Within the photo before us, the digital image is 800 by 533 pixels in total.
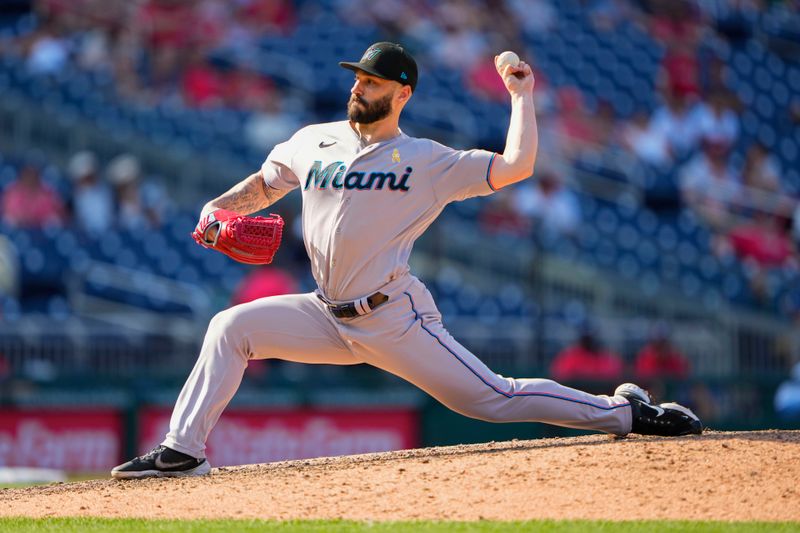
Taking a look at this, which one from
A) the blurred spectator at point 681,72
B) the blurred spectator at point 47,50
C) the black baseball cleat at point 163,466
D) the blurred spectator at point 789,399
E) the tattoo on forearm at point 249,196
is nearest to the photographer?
the black baseball cleat at point 163,466

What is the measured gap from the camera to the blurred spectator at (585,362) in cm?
1046

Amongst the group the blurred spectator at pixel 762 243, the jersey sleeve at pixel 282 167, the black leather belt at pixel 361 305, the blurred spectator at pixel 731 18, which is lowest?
the blurred spectator at pixel 762 243

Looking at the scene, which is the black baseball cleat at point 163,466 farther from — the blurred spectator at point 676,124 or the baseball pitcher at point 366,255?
the blurred spectator at point 676,124

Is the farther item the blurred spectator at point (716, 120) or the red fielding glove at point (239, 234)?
the blurred spectator at point (716, 120)

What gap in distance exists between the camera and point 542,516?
182 inches

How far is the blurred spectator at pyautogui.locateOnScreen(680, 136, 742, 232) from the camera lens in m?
14.6

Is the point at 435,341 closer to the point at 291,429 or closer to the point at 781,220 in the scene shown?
the point at 291,429

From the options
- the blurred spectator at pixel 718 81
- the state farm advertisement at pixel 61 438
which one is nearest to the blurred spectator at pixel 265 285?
the state farm advertisement at pixel 61 438

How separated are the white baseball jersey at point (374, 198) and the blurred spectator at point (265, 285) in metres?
5.85

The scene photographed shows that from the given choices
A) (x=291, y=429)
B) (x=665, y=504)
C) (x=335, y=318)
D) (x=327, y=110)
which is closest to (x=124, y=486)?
(x=335, y=318)

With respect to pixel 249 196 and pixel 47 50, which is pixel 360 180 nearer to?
pixel 249 196

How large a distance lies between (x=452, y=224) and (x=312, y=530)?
911 centimetres

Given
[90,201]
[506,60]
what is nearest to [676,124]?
[90,201]

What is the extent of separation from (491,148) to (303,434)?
4.67m
